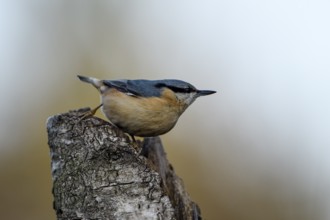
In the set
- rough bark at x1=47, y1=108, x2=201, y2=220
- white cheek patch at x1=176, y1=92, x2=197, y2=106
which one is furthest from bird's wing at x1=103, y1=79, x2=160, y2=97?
rough bark at x1=47, y1=108, x2=201, y2=220

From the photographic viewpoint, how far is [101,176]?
6.76 feet

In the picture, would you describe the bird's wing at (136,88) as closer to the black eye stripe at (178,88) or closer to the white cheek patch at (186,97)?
the black eye stripe at (178,88)

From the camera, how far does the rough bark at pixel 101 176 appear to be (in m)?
2.02

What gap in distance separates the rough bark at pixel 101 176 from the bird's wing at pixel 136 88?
1.97ft

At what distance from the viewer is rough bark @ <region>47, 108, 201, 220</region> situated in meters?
2.02

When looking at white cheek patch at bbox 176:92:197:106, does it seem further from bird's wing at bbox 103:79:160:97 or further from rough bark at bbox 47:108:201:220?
rough bark at bbox 47:108:201:220

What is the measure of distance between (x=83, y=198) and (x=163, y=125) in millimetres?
818

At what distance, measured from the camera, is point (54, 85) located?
4551mm

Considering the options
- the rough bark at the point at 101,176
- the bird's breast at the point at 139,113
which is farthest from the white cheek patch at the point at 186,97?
the rough bark at the point at 101,176

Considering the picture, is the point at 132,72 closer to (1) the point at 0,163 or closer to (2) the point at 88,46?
(2) the point at 88,46

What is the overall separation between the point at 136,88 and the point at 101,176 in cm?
84

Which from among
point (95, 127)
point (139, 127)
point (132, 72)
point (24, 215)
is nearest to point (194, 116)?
point (132, 72)

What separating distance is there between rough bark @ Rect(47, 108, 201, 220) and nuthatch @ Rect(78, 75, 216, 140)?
51 cm

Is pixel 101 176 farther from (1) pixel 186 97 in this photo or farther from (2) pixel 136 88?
(1) pixel 186 97
